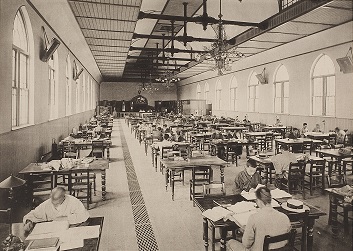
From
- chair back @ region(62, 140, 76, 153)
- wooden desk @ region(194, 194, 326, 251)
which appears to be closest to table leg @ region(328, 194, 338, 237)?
wooden desk @ region(194, 194, 326, 251)

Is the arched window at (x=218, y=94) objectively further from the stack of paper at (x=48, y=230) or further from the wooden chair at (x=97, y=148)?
the stack of paper at (x=48, y=230)

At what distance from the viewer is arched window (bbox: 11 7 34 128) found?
6.77m

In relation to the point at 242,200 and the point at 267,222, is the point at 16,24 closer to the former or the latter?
the point at 242,200

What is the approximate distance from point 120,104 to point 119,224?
3095cm

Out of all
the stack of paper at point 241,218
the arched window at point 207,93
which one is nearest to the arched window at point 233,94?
the arched window at point 207,93

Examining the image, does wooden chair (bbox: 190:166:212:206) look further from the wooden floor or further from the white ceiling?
the white ceiling

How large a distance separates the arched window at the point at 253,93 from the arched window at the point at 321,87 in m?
5.91

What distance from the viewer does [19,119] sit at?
A: 7.07m

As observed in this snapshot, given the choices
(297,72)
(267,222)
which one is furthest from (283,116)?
(267,222)

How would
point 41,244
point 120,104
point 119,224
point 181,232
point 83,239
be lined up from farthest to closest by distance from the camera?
point 120,104, point 119,224, point 181,232, point 83,239, point 41,244

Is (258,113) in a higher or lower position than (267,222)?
higher

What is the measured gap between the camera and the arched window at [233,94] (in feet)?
75.2

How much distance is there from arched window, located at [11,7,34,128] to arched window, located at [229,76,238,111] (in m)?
17.2

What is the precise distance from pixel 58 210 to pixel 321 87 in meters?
12.7
